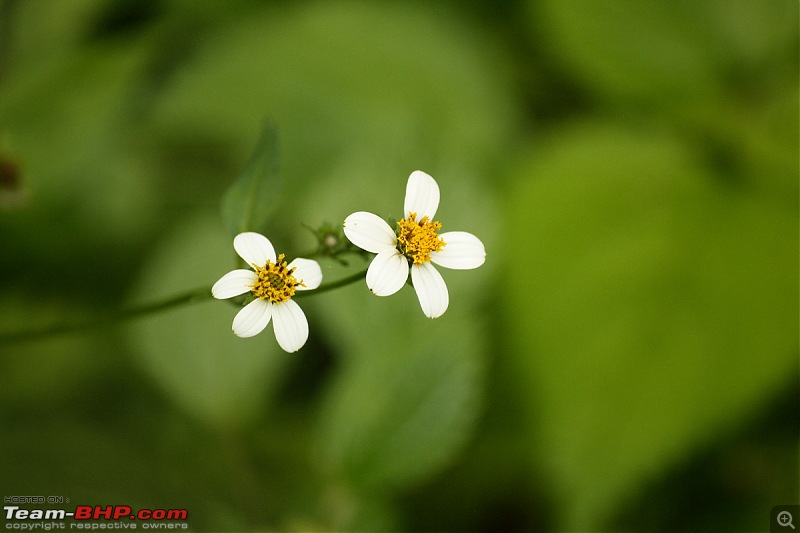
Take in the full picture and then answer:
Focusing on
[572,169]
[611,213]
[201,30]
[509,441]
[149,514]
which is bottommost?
[149,514]

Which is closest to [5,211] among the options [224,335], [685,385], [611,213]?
[224,335]

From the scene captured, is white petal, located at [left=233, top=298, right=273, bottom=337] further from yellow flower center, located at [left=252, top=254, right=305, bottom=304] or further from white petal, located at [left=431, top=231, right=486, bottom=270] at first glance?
white petal, located at [left=431, top=231, right=486, bottom=270]

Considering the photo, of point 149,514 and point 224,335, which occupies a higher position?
point 224,335

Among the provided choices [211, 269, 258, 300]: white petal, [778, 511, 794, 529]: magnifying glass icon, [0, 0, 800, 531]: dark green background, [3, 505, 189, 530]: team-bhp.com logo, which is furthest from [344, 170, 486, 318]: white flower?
[778, 511, 794, 529]: magnifying glass icon

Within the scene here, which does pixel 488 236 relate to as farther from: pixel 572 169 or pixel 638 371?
pixel 638 371

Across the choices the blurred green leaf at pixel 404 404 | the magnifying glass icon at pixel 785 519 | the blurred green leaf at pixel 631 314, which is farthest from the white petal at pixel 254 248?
the magnifying glass icon at pixel 785 519

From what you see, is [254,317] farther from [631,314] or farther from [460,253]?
[631,314]

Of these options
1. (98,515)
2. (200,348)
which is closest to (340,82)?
(200,348)

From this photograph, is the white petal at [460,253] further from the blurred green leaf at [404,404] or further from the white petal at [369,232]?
the blurred green leaf at [404,404]
